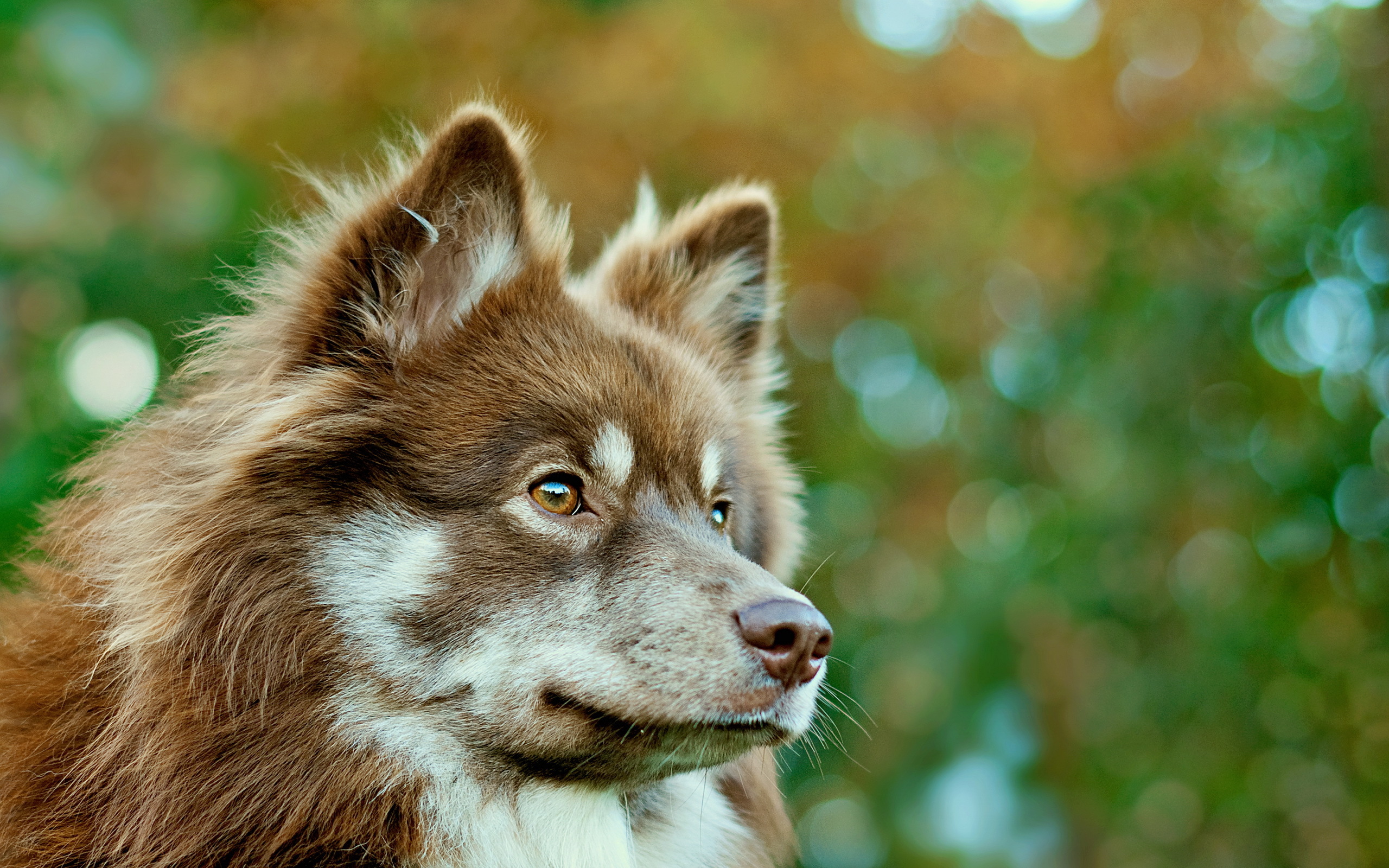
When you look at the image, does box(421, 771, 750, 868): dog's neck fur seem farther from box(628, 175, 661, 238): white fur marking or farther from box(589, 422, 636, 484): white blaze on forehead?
box(628, 175, 661, 238): white fur marking

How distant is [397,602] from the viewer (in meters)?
2.96

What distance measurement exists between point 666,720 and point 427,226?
1550 mm

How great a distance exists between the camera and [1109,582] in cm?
984

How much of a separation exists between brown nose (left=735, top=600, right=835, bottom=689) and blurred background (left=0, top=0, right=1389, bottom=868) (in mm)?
2485

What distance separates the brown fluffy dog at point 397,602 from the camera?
2.87m

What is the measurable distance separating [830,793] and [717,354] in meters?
7.64

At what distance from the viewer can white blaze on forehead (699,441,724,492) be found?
3561mm

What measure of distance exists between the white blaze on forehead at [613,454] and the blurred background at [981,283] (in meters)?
1.78

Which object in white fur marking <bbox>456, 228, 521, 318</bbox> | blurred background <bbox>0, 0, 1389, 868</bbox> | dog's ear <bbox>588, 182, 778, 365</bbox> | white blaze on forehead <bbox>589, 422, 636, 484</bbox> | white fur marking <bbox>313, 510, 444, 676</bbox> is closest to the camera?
white fur marking <bbox>313, 510, 444, 676</bbox>

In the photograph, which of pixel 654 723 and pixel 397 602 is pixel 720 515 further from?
pixel 397 602

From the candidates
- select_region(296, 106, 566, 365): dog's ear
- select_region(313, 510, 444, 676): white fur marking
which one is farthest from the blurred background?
select_region(313, 510, 444, 676): white fur marking

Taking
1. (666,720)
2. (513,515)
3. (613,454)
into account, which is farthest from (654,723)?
(613,454)

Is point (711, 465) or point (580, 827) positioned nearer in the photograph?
point (580, 827)

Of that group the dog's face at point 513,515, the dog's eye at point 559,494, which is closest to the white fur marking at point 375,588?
the dog's face at point 513,515
